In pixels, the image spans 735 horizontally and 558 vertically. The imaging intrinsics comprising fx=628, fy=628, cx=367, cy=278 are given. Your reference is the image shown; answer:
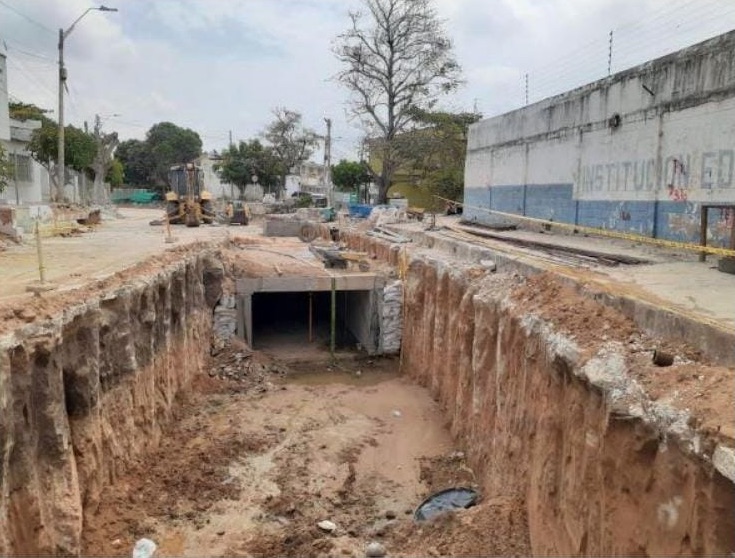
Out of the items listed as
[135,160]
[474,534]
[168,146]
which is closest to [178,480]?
[474,534]

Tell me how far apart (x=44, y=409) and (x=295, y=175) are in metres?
60.4

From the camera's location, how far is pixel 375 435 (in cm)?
1250

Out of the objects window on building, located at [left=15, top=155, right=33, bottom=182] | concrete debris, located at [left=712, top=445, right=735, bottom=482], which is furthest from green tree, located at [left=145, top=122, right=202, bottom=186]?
concrete debris, located at [left=712, top=445, right=735, bottom=482]

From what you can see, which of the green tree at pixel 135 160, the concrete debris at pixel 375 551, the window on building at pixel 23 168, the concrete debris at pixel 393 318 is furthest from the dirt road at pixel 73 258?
the green tree at pixel 135 160

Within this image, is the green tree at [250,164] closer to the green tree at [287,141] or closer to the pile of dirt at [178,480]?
the green tree at [287,141]

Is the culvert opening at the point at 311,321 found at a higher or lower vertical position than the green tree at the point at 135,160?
lower

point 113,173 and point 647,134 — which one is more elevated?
point 113,173

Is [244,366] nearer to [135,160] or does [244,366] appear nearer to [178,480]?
[178,480]

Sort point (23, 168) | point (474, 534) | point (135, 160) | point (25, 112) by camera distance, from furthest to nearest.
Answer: point (135, 160), point (25, 112), point (23, 168), point (474, 534)

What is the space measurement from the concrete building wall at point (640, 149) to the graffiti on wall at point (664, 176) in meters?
0.02

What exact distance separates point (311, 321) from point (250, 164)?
40.0m

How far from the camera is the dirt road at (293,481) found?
26.9 ft

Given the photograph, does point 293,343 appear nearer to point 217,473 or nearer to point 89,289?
point 217,473

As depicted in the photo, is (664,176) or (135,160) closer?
(664,176)
